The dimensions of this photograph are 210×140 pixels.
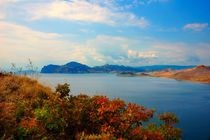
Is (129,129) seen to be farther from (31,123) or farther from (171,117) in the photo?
(31,123)

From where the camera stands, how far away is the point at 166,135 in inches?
398

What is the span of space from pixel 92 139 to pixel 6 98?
24.7 ft

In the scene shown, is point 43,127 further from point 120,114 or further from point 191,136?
point 191,136

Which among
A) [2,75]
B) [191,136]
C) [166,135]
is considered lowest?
[191,136]

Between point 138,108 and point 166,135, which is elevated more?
point 138,108

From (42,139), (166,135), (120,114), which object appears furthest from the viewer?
(166,135)

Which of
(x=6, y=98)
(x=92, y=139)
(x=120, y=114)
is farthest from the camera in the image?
(x=6, y=98)

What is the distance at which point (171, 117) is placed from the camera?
34.2 feet

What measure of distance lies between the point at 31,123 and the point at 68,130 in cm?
137

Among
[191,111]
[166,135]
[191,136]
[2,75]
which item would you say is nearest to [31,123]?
[166,135]

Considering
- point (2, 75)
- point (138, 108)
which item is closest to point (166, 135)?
point (138, 108)

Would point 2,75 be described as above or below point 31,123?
above

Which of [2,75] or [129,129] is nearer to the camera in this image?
[129,129]

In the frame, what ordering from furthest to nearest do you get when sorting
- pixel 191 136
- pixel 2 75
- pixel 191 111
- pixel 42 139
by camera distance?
pixel 191 111 → pixel 191 136 → pixel 2 75 → pixel 42 139
